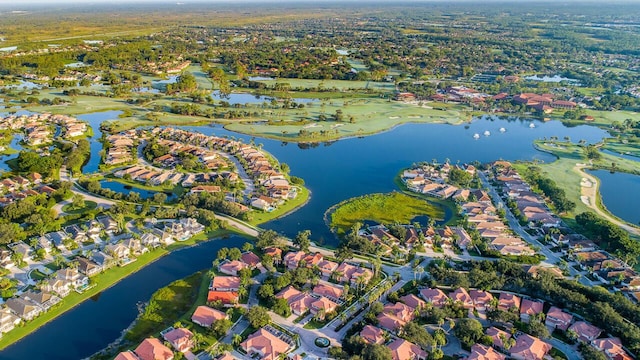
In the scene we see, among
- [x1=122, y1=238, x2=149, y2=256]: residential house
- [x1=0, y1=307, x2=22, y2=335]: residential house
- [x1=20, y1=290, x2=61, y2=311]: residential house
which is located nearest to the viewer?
[x1=0, y1=307, x2=22, y2=335]: residential house

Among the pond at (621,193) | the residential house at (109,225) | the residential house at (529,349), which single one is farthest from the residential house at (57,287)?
the pond at (621,193)

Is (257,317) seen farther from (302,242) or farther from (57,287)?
(57,287)

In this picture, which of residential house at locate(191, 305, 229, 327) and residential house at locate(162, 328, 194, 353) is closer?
residential house at locate(162, 328, 194, 353)

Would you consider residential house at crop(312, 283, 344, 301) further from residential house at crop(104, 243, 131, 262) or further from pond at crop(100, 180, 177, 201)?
pond at crop(100, 180, 177, 201)

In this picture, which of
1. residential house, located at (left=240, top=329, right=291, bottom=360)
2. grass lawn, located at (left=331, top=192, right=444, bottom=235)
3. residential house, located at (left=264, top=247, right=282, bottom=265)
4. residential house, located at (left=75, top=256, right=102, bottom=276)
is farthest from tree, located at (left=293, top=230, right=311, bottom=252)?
residential house, located at (left=75, top=256, right=102, bottom=276)

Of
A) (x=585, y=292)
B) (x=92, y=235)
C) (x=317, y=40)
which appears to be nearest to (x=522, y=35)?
(x=317, y=40)

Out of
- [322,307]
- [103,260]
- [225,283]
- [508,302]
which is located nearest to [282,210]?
[225,283]

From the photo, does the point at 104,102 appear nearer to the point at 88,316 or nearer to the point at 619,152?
the point at 88,316

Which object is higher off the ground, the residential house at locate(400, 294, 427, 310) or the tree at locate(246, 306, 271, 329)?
the tree at locate(246, 306, 271, 329)
